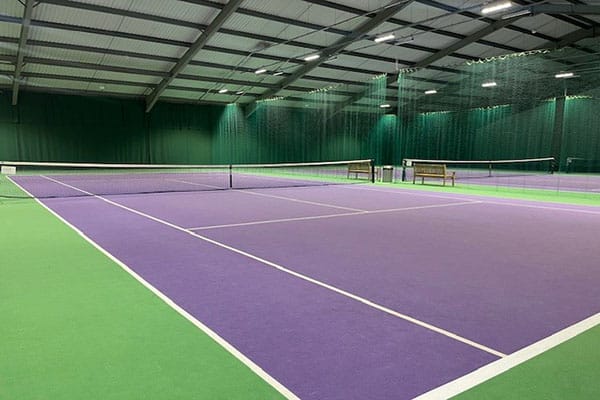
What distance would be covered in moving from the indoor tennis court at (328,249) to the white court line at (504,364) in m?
0.01

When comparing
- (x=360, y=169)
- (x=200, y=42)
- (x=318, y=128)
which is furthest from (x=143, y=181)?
(x=318, y=128)

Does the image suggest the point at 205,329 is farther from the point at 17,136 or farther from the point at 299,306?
the point at 17,136

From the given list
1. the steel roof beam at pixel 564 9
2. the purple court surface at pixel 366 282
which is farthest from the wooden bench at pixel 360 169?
the purple court surface at pixel 366 282

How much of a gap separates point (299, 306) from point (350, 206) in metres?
5.94

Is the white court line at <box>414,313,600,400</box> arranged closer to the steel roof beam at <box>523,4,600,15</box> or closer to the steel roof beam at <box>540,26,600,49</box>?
the steel roof beam at <box>523,4,600,15</box>

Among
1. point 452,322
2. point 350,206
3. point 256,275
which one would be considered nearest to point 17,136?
point 350,206

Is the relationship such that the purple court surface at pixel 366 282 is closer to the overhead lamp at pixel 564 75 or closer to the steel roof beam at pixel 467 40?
the overhead lamp at pixel 564 75

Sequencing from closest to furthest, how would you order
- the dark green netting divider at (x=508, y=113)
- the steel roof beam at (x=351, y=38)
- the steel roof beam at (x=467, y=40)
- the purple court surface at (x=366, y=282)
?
the purple court surface at (x=366, y=282) < the dark green netting divider at (x=508, y=113) < the steel roof beam at (x=351, y=38) < the steel roof beam at (x=467, y=40)

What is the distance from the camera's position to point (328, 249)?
5.04 m

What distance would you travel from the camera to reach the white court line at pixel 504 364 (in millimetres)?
2062

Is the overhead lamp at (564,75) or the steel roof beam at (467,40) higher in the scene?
the steel roof beam at (467,40)

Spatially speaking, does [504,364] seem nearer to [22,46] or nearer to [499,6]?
[499,6]

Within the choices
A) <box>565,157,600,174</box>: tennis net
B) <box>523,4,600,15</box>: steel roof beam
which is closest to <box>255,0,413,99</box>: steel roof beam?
<box>523,4,600,15</box>: steel roof beam

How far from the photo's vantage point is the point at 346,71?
1030 inches
